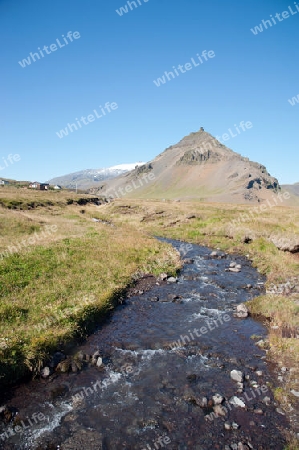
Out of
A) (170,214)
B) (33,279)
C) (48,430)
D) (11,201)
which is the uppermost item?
(11,201)

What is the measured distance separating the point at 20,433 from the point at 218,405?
729cm

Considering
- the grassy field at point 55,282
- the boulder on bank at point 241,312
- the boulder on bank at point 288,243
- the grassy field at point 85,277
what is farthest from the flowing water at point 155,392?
the boulder on bank at point 288,243

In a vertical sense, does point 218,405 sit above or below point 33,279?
below

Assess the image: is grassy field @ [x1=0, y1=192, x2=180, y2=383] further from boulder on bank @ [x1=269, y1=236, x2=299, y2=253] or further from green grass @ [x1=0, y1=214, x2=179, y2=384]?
boulder on bank @ [x1=269, y1=236, x2=299, y2=253]

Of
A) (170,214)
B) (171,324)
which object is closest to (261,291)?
(171,324)

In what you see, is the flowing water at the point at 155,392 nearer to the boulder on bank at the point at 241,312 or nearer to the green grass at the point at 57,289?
the boulder on bank at the point at 241,312

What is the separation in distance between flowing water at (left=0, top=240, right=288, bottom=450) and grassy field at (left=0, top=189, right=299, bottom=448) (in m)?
1.13

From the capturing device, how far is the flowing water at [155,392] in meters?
9.80

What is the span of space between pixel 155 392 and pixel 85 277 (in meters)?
12.9

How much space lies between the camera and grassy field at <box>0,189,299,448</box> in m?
14.1

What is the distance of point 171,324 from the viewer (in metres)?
18.2

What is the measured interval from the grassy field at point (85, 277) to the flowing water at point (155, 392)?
3.72 ft

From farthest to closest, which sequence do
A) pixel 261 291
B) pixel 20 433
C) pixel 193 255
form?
pixel 193 255
pixel 261 291
pixel 20 433

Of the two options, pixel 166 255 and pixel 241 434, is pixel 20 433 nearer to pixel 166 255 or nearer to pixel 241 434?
pixel 241 434
